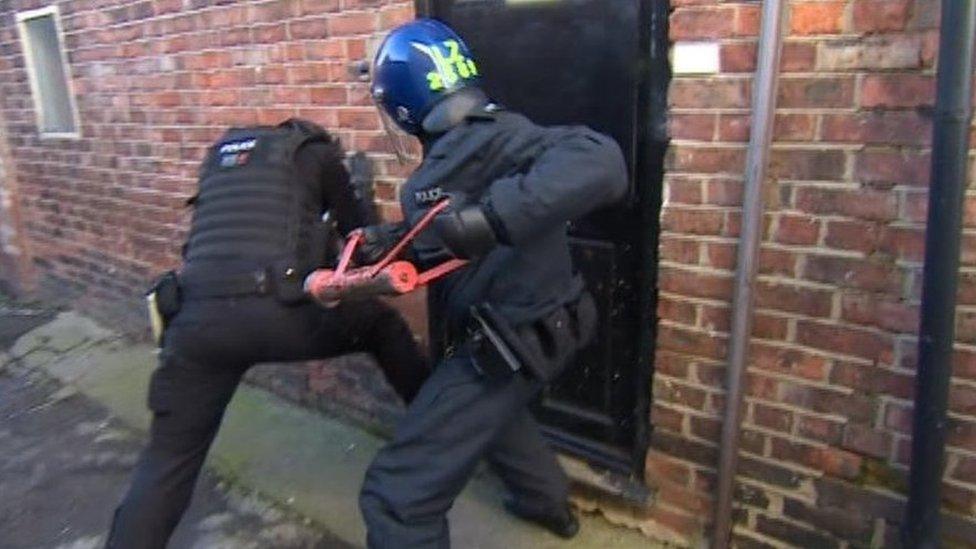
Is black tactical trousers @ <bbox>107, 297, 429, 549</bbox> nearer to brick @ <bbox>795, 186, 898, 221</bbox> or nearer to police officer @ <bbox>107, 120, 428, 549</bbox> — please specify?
police officer @ <bbox>107, 120, 428, 549</bbox>

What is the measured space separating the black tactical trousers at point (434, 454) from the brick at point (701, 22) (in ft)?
3.41

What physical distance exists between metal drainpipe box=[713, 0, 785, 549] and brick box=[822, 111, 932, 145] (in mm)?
150

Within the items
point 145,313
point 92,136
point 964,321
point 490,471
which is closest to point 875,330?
point 964,321

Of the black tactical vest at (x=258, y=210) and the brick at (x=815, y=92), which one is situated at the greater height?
the brick at (x=815, y=92)

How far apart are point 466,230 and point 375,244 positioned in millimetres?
416

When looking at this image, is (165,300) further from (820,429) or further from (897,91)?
(897,91)

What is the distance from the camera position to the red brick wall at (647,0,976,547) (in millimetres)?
1812

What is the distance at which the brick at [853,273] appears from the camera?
6.22 ft

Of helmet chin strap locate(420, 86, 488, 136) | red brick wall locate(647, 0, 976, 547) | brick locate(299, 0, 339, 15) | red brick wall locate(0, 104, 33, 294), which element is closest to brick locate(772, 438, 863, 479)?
red brick wall locate(647, 0, 976, 547)

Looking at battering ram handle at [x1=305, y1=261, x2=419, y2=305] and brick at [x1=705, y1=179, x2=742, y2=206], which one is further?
brick at [x1=705, y1=179, x2=742, y2=206]

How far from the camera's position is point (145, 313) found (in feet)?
15.7

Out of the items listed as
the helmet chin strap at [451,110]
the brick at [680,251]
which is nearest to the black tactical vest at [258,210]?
the helmet chin strap at [451,110]

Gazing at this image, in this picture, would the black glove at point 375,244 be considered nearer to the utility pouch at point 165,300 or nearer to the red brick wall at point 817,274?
the utility pouch at point 165,300

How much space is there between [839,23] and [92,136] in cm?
442
